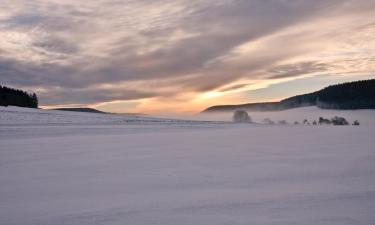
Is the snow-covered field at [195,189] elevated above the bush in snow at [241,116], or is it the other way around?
the bush in snow at [241,116]

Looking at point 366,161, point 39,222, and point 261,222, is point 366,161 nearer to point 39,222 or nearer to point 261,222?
point 261,222

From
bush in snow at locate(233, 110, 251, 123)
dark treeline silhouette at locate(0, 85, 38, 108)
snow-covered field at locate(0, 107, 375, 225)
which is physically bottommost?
snow-covered field at locate(0, 107, 375, 225)

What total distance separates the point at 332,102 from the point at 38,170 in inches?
3008

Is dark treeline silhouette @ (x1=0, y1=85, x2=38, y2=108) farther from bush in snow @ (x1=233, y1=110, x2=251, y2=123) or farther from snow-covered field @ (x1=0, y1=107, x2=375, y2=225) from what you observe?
snow-covered field @ (x1=0, y1=107, x2=375, y2=225)

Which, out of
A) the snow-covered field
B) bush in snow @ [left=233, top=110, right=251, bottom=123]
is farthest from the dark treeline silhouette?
the snow-covered field

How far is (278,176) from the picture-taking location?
6.30 m

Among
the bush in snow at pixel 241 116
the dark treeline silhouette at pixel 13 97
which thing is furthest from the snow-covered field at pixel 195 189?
the dark treeline silhouette at pixel 13 97

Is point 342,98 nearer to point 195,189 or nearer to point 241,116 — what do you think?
point 241,116

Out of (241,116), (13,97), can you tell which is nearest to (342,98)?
(241,116)

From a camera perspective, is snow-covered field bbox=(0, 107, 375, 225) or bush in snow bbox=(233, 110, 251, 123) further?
bush in snow bbox=(233, 110, 251, 123)

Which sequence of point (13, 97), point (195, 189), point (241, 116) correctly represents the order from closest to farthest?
point (195, 189)
point (241, 116)
point (13, 97)

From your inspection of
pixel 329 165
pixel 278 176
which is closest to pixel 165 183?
pixel 278 176

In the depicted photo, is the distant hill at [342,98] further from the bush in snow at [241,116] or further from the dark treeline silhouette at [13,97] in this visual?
the dark treeline silhouette at [13,97]

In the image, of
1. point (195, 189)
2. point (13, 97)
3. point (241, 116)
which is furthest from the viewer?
Answer: point (13, 97)
